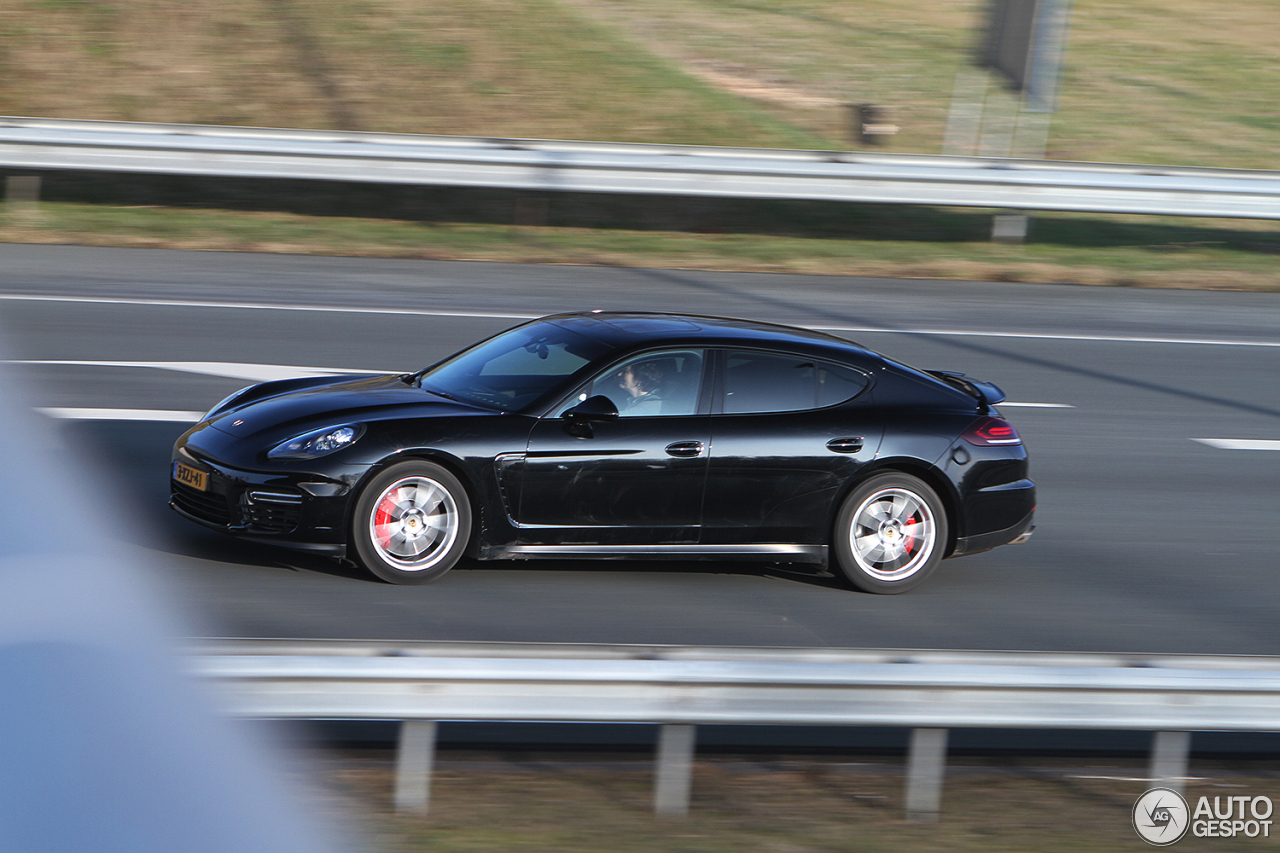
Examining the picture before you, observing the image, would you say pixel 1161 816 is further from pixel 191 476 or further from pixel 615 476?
pixel 191 476

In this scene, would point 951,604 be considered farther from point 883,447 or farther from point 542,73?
point 542,73

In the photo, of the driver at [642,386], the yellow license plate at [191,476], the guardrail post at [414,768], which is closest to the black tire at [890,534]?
the driver at [642,386]

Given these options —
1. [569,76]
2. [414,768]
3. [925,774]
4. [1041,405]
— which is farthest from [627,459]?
[569,76]

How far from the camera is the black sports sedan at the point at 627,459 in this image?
6715mm

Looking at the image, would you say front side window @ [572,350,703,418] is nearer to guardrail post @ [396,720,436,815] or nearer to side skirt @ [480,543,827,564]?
side skirt @ [480,543,827,564]

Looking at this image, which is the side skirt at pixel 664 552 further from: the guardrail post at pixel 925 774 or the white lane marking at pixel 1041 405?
the white lane marking at pixel 1041 405

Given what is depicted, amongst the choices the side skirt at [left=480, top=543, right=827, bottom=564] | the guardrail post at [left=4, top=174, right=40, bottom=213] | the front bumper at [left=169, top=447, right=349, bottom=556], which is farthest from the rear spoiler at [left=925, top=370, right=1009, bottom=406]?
the guardrail post at [left=4, top=174, right=40, bottom=213]

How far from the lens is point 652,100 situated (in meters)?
19.9

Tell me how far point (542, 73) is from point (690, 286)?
7.49m

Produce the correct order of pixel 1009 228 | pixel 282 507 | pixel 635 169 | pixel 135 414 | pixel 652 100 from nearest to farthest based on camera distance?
pixel 282 507
pixel 135 414
pixel 635 169
pixel 1009 228
pixel 652 100

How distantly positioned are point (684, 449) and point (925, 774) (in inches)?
111

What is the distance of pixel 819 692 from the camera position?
14.2 feet

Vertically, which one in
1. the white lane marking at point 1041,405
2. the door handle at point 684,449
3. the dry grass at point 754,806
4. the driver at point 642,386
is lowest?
the dry grass at point 754,806

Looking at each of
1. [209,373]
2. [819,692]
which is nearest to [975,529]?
[819,692]
